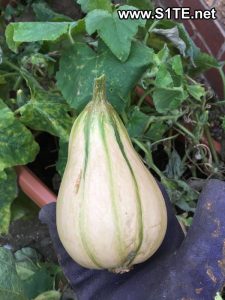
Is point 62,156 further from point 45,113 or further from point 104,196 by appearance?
point 104,196

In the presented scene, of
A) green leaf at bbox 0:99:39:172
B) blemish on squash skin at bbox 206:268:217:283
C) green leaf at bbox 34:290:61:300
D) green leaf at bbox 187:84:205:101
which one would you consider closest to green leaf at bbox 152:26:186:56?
green leaf at bbox 187:84:205:101

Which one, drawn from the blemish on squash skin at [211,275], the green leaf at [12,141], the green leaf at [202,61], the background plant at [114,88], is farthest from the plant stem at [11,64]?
the blemish on squash skin at [211,275]

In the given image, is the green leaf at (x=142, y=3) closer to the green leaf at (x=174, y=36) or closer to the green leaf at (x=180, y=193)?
the green leaf at (x=174, y=36)

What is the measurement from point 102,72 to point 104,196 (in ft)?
0.88

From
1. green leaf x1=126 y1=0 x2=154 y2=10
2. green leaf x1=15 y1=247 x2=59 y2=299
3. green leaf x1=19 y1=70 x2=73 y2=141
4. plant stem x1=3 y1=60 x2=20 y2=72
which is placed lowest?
green leaf x1=15 y1=247 x2=59 y2=299

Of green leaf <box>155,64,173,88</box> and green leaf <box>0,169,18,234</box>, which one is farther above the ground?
green leaf <box>155,64,173,88</box>

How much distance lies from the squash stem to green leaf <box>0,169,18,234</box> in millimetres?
349

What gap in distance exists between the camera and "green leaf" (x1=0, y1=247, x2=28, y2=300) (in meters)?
0.86

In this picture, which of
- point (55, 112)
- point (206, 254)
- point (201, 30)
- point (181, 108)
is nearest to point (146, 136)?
point (181, 108)

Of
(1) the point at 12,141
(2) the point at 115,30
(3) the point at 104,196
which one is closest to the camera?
(3) the point at 104,196

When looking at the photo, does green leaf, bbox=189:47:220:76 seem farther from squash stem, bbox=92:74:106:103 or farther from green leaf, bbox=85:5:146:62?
squash stem, bbox=92:74:106:103

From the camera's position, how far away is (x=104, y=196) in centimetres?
80

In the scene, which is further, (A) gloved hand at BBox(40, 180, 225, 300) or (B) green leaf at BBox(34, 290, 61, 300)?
(B) green leaf at BBox(34, 290, 61, 300)

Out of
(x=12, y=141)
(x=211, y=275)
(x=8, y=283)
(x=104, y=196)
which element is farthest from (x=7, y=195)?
(x=211, y=275)
